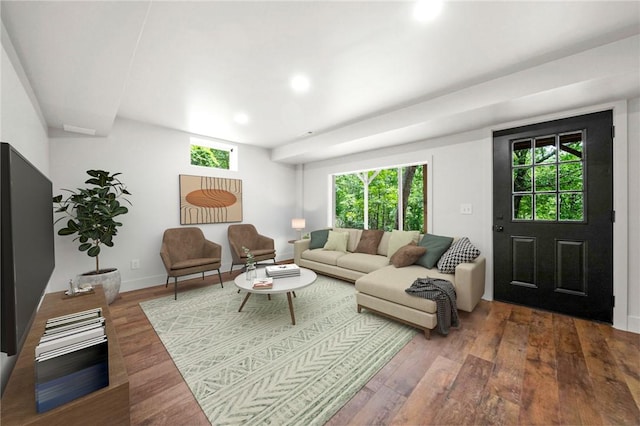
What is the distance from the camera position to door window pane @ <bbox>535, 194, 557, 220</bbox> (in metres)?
2.68

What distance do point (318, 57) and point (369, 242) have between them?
9.10ft

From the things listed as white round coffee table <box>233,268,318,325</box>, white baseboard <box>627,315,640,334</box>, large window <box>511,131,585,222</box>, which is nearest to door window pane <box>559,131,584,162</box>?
large window <box>511,131,585,222</box>

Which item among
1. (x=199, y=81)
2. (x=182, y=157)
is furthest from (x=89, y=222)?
(x=199, y=81)

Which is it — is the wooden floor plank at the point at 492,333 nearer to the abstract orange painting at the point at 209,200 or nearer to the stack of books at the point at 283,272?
the stack of books at the point at 283,272

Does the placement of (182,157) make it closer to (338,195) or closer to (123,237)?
(123,237)

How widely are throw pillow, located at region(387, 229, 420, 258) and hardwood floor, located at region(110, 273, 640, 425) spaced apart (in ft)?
4.30

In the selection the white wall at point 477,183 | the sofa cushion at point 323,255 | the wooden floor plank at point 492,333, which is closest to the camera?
the wooden floor plank at point 492,333

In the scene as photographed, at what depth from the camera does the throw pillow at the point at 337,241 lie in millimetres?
4219

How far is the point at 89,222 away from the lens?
112 inches

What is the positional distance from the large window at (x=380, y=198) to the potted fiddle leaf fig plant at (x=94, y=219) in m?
3.70

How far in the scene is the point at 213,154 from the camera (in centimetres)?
473

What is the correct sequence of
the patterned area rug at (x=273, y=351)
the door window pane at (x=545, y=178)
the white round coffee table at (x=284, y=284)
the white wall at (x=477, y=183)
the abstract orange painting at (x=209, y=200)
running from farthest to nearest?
the abstract orange painting at (x=209, y=200) → the door window pane at (x=545, y=178) → the white round coffee table at (x=284, y=284) → the white wall at (x=477, y=183) → the patterned area rug at (x=273, y=351)

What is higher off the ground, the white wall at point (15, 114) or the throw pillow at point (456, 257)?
the white wall at point (15, 114)

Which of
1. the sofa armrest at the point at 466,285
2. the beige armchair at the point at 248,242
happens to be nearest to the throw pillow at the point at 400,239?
the sofa armrest at the point at 466,285
